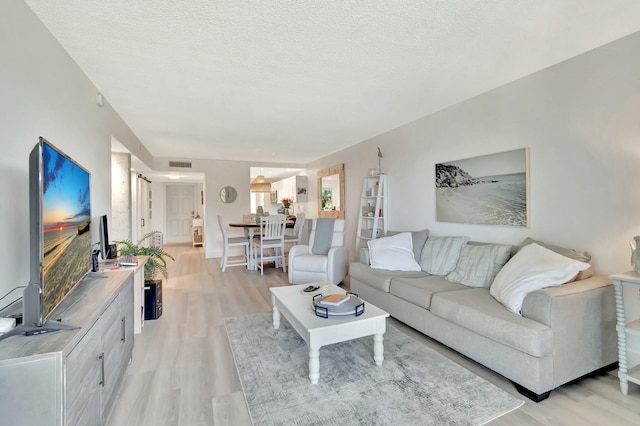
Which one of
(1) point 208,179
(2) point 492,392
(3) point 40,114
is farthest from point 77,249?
(1) point 208,179

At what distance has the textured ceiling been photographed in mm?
1729

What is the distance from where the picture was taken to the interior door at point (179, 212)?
9859mm

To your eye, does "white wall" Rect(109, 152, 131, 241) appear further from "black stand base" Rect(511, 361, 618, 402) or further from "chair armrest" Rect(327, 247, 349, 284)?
"black stand base" Rect(511, 361, 618, 402)

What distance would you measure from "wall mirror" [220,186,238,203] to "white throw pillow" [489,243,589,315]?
19.9 ft

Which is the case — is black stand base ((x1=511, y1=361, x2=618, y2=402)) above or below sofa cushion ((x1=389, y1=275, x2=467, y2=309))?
below

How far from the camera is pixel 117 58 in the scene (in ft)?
7.45

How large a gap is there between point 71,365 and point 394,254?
9.71ft

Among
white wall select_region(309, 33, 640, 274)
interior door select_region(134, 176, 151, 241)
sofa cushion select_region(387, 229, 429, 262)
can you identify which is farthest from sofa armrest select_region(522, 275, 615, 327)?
interior door select_region(134, 176, 151, 241)

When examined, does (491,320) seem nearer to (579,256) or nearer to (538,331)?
(538,331)

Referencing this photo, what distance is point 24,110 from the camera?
1.58 meters

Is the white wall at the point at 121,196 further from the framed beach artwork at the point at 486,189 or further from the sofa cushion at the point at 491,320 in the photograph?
the framed beach artwork at the point at 486,189

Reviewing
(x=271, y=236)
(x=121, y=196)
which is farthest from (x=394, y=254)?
A: (x=121, y=196)

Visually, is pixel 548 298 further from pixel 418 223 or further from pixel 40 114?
pixel 40 114

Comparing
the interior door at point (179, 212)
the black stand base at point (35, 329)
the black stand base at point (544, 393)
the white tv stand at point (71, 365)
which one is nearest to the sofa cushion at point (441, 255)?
the black stand base at point (544, 393)
